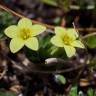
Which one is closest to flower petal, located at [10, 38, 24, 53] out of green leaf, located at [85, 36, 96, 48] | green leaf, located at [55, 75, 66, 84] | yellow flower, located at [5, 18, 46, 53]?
yellow flower, located at [5, 18, 46, 53]

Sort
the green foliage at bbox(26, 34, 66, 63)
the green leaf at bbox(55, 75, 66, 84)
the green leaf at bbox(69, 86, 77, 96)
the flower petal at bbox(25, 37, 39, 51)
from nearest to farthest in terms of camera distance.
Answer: the flower petal at bbox(25, 37, 39, 51), the green leaf at bbox(69, 86, 77, 96), the green foliage at bbox(26, 34, 66, 63), the green leaf at bbox(55, 75, 66, 84)

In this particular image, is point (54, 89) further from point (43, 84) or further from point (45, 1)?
point (45, 1)

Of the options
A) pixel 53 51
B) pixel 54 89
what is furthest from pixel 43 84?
pixel 53 51

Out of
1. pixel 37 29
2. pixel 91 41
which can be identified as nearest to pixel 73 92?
pixel 37 29

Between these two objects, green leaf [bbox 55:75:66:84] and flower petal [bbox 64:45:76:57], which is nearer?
flower petal [bbox 64:45:76:57]

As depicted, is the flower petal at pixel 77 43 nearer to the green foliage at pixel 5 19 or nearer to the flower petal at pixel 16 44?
the flower petal at pixel 16 44

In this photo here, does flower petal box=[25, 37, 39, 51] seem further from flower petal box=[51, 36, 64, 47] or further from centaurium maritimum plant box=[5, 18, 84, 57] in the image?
flower petal box=[51, 36, 64, 47]

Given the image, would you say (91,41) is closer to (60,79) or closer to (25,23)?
(60,79)
